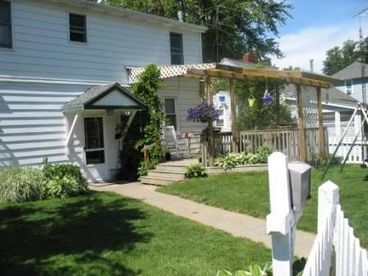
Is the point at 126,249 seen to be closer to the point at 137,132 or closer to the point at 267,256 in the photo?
the point at 267,256

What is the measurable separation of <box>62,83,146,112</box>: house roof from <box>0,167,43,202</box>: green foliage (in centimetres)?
275

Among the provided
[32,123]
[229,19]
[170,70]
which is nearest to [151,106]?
[170,70]

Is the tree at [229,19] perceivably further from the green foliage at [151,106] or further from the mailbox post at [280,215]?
the mailbox post at [280,215]

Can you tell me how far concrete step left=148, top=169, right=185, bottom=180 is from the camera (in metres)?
14.2

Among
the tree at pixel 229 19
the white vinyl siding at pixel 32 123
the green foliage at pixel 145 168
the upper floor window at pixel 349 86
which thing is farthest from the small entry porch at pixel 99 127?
the upper floor window at pixel 349 86

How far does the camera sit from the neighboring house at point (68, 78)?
13.8m

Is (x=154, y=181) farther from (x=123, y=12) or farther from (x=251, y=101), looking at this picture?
(x=251, y=101)

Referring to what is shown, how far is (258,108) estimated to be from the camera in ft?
66.3

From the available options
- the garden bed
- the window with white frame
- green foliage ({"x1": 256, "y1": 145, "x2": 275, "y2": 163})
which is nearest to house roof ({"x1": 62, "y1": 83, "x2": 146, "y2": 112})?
the window with white frame

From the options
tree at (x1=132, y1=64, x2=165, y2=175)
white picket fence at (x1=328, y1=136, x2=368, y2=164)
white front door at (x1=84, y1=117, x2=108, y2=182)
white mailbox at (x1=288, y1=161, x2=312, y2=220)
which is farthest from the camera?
white picket fence at (x1=328, y1=136, x2=368, y2=164)

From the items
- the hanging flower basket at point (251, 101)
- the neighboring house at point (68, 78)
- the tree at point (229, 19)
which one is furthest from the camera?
the tree at point (229, 19)

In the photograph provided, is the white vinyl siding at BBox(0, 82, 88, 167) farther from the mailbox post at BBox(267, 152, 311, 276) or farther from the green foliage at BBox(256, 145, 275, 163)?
the mailbox post at BBox(267, 152, 311, 276)

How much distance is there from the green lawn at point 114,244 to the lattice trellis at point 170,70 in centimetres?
646

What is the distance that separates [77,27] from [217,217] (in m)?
8.93
